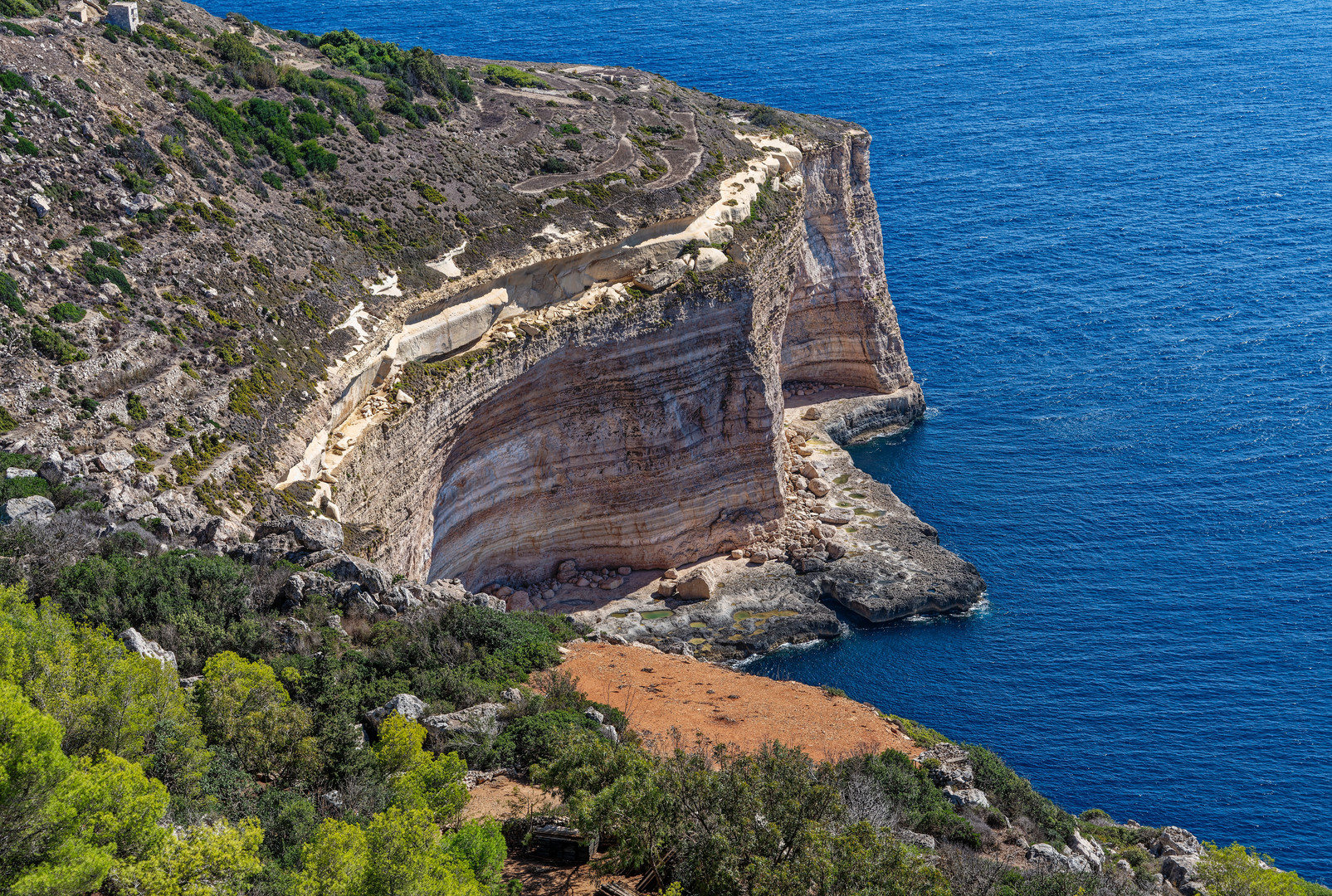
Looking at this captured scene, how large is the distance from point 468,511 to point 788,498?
22152 millimetres

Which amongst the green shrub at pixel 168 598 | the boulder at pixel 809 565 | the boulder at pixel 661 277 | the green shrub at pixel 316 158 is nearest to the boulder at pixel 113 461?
the green shrub at pixel 168 598

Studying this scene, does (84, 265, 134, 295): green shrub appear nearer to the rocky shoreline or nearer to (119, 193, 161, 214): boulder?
(119, 193, 161, 214): boulder

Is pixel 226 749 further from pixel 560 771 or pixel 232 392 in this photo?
pixel 232 392

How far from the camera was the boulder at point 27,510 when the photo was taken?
106ft

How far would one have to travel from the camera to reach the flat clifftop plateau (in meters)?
42.2

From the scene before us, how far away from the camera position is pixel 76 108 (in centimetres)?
4969

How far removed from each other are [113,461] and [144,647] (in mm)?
12311

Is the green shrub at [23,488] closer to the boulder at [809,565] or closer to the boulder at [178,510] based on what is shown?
the boulder at [178,510]

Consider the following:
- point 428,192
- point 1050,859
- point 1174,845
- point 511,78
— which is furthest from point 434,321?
point 1174,845

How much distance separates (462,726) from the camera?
98.5 feet

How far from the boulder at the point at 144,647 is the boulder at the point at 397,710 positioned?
4.93 m

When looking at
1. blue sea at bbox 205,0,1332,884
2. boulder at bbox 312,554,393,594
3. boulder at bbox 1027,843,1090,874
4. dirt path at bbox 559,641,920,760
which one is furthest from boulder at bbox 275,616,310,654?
blue sea at bbox 205,0,1332,884

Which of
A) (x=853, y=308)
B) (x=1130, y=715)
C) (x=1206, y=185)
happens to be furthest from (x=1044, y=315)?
(x=1130, y=715)

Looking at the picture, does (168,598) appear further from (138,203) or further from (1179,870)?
(1179,870)
